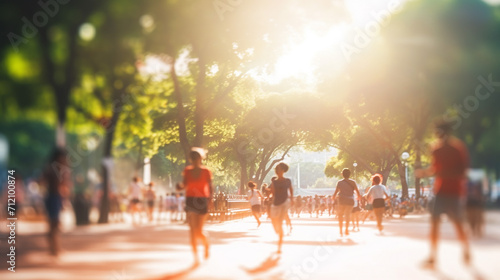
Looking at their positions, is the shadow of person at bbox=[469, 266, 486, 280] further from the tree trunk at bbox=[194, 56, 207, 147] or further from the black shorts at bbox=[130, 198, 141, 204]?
the tree trunk at bbox=[194, 56, 207, 147]

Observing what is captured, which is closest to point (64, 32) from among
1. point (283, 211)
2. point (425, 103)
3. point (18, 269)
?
point (18, 269)

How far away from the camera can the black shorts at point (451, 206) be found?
6016 mm

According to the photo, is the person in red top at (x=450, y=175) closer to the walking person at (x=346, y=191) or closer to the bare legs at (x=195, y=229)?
the bare legs at (x=195, y=229)

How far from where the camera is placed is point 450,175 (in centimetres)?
600

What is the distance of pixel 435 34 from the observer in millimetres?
5980

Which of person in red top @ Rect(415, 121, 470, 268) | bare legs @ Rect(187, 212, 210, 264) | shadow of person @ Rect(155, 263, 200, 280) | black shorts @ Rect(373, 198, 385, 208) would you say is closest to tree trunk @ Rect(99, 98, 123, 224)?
shadow of person @ Rect(155, 263, 200, 280)

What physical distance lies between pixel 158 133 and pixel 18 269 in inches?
108

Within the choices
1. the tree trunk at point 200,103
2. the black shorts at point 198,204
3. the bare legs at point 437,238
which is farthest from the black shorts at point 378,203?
the bare legs at point 437,238

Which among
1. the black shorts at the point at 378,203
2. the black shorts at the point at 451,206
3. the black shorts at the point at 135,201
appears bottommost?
the black shorts at the point at 451,206

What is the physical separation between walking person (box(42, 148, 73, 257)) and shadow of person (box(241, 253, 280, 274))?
407 centimetres

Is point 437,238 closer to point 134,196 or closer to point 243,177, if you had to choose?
point 134,196

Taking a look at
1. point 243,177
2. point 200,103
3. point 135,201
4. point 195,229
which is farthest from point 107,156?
point 243,177

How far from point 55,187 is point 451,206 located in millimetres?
3317

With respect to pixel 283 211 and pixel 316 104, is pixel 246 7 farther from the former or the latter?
pixel 316 104
